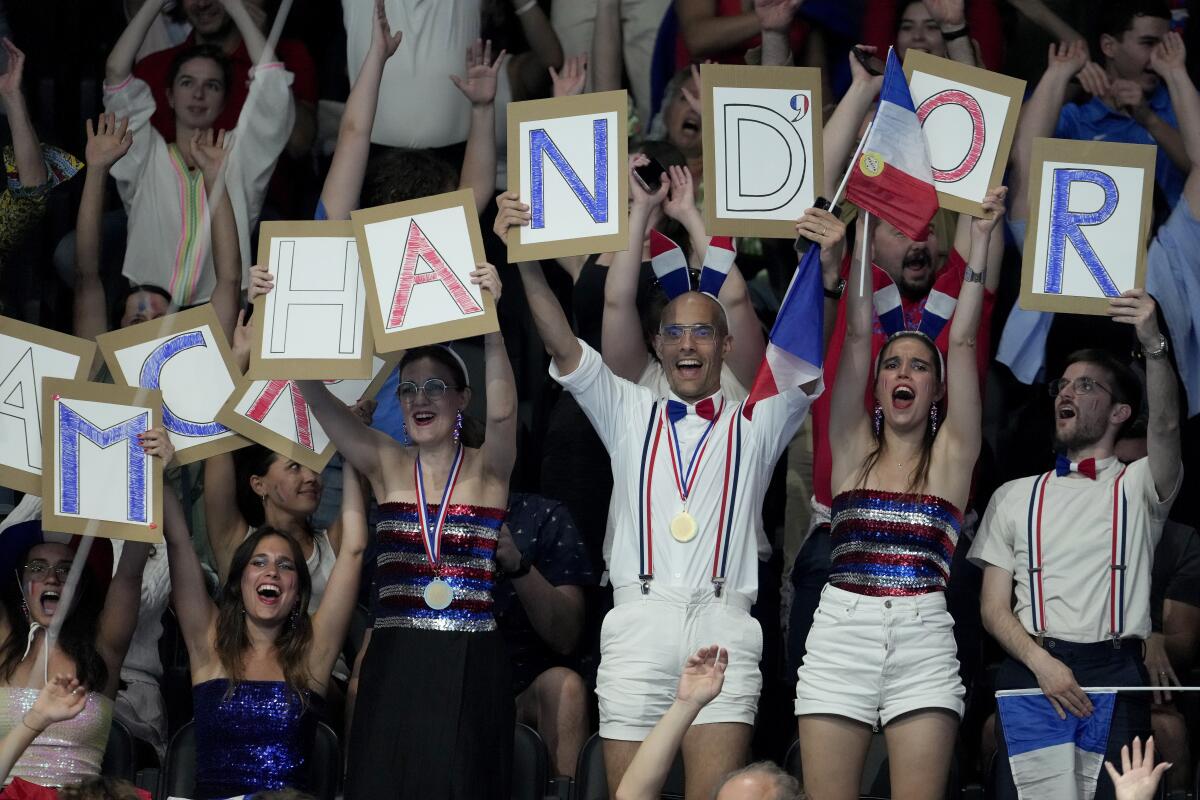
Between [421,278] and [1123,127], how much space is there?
2539mm

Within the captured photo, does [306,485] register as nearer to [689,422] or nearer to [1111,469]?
[689,422]

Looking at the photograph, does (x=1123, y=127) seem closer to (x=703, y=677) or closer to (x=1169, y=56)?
(x=1169, y=56)

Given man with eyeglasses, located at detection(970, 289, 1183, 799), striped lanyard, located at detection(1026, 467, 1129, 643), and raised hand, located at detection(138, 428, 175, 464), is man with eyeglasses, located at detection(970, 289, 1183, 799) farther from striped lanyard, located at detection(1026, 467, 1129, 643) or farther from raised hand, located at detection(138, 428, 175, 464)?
raised hand, located at detection(138, 428, 175, 464)

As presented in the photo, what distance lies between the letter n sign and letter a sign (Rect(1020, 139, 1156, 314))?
2443 mm

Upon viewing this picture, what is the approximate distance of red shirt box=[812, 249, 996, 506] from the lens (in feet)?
18.1

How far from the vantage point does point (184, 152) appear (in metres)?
6.68

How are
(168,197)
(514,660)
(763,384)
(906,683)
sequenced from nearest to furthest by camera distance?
(906,683) → (763,384) → (514,660) → (168,197)

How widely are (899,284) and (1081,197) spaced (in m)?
0.68

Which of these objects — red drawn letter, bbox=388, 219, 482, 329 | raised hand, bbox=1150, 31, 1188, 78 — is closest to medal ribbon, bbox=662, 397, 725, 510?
red drawn letter, bbox=388, 219, 482, 329

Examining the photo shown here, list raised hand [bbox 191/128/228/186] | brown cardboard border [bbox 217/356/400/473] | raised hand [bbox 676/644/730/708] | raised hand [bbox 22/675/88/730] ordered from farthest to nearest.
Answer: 1. raised hand [bbox 191/128/228/186]
2. brown cardboard border [bbox 217/356/400/473]
3. raised hand [bbox 22/675/88/730]
4. raised hand [bbox 676/644/730/708]

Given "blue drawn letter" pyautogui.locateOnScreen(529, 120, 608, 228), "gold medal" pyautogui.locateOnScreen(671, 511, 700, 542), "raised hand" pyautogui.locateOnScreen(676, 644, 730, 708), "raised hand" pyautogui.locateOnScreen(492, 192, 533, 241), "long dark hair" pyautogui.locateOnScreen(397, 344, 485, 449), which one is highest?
"blue drawn letter" pyautogui.locateOnScreen(529, 120, 608, 228)

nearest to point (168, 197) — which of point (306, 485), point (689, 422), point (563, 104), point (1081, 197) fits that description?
point (306, 485)

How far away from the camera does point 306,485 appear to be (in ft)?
19.2

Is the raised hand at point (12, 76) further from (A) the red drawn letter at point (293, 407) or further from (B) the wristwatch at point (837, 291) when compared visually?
(B) the wristwatch at point (837, 291)
